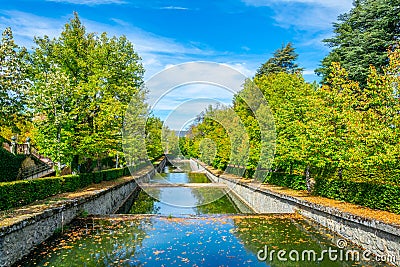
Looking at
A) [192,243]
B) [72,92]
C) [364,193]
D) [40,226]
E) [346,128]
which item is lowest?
[192,243]

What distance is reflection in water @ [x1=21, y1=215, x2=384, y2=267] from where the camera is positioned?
8.03 meters

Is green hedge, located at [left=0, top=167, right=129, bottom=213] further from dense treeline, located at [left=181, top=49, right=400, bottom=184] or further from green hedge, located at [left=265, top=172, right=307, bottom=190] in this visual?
green hedge, located at [left=265, top=172, right=307, bottom=190]

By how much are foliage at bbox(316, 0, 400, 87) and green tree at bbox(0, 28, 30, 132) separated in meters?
22.2

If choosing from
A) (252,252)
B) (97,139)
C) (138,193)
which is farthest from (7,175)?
(252,252)

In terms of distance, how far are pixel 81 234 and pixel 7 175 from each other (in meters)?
8.35

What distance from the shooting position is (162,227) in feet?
37.8

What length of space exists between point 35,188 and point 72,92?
7.17 meters

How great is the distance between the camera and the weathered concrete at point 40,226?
7426 mm

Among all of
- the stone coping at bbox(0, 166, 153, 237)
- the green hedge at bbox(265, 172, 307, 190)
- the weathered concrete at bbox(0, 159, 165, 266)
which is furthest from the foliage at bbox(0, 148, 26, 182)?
the green hedge at bbox(265, 172, 307, 190)

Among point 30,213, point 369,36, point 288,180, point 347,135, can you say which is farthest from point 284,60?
point 30,213

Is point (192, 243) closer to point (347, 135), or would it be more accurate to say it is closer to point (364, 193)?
point (364, 193)

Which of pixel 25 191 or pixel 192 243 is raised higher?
pixel 25 191

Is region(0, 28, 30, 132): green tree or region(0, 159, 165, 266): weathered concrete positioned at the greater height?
region(0, 28, 30, 132): green tree

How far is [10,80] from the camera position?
16.5 m
